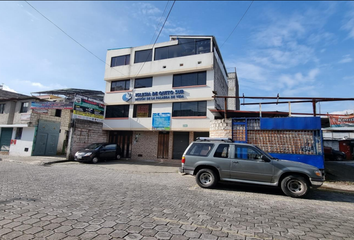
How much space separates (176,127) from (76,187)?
10292mm

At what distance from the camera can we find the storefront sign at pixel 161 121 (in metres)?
16.3

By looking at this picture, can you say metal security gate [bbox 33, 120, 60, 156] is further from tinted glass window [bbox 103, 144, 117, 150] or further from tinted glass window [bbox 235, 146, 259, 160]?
tinted glass window [bbox 235, 146, 259, 160]

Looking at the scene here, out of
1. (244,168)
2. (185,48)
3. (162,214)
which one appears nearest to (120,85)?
(185,48)

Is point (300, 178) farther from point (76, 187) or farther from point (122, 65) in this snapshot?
point (122, 65)

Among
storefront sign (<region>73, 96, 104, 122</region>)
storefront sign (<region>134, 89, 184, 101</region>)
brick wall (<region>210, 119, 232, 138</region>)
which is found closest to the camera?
brick wall (<region>210, 119, 232, 138</region>)

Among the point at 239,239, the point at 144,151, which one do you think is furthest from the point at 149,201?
the point at 144,151

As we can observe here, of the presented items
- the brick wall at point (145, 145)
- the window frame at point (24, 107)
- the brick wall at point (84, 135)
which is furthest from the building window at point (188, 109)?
the window frame at point (24, 107)

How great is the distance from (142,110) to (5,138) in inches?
571

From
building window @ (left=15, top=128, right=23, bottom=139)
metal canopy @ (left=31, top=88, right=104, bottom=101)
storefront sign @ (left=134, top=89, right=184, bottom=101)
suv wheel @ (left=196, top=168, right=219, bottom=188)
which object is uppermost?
metal canopy @ (left=31, top=88, right=104, bottom=101)

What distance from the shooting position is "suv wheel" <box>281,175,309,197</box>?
6079 mm

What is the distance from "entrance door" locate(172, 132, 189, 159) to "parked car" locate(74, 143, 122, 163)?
506 cm

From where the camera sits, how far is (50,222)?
11.4 ft

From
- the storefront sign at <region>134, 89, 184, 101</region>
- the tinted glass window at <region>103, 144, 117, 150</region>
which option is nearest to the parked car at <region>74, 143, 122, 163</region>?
the tinted glass window at <region>103, 144, 117, 150</region>

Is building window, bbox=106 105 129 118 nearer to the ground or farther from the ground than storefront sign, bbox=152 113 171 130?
farther from the ground
